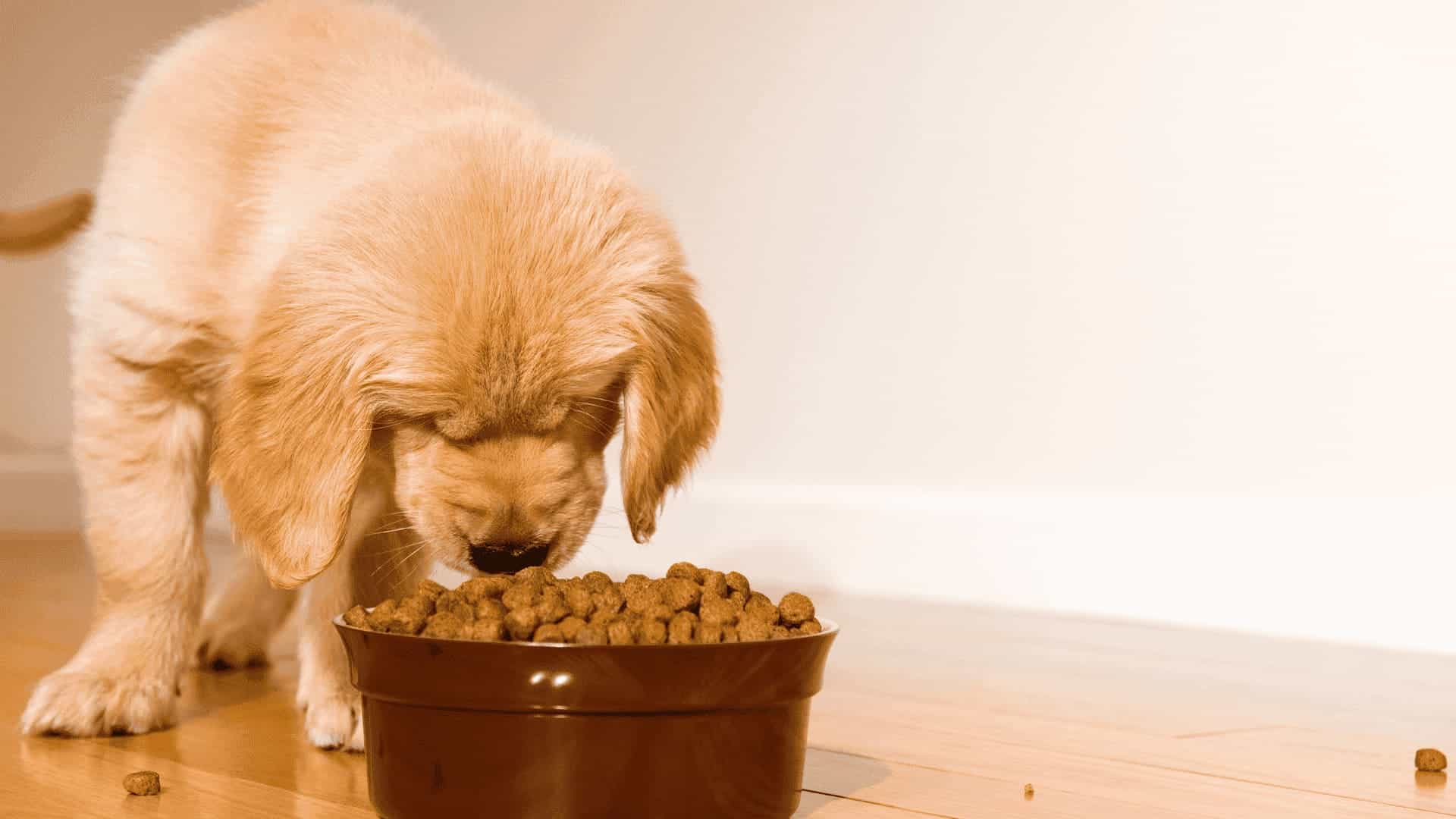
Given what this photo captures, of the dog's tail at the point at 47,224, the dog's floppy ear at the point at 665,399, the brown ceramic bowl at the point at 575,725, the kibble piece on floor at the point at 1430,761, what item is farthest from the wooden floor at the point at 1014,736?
the dog's tail at the point at 47,224

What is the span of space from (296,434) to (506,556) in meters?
0.34

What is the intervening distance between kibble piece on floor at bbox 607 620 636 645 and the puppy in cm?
43

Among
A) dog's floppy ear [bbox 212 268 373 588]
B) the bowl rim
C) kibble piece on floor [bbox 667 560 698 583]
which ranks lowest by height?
the bowl rim

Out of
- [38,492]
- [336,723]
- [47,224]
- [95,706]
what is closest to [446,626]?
[336,723]

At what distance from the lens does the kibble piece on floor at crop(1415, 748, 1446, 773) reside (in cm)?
209

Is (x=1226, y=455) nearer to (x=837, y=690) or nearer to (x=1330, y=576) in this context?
(x=1330, y=576)

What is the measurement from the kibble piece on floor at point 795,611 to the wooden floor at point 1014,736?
0.85 ft

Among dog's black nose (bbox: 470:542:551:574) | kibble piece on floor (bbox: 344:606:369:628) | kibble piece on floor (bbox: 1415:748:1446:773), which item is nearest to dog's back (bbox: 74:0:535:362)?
dog's black nose (bbox: 470:542:551:574)

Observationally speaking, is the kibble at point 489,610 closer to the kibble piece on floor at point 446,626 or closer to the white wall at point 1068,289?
the kibble piece on floor at point 446,626

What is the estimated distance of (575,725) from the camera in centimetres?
149

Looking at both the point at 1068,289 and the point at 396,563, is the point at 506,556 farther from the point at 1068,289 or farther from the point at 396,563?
the point at 1068,289

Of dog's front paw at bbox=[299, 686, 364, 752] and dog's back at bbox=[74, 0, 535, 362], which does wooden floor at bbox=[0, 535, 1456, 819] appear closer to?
dog's front paw at bbox=[299, 686, 364, 752]

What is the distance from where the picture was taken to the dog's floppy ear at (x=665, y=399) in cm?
212

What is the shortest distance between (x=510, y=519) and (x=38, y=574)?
3026 millimetres
